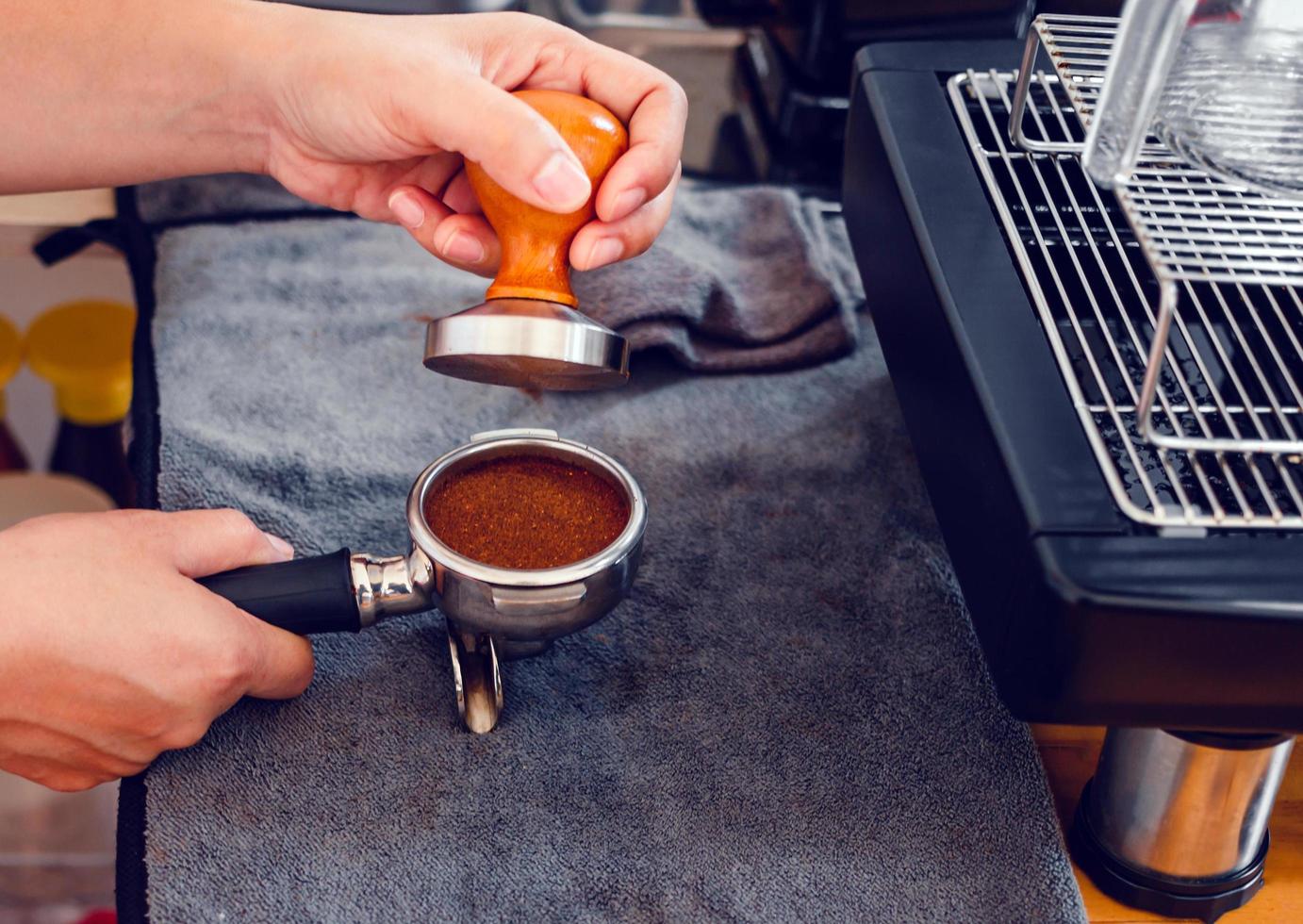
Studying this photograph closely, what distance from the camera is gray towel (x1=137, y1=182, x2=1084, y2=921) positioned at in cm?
60

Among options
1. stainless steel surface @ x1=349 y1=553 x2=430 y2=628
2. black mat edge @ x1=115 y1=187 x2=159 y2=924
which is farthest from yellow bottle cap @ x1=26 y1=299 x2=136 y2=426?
stainless steel surface @ x1=349 y1=553 x2=430 y2=628

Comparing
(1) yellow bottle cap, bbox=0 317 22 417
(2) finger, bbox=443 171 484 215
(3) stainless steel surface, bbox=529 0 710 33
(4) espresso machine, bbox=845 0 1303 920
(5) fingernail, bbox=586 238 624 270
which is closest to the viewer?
(4) espresso machine, bbox=845 0 1303 920

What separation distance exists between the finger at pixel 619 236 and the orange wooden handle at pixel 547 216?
1 cm

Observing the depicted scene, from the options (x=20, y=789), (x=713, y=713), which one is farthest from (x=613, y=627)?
(x=20, y=789)

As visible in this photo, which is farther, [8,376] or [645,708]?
[8,376]

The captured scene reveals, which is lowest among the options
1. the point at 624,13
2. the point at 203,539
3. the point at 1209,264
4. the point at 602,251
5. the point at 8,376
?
the point at 8,376

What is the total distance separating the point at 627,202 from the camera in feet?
2.25

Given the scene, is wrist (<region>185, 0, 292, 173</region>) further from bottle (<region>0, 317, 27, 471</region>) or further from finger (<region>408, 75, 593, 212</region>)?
bottle (<region>0, 317, 27, 471</region>)

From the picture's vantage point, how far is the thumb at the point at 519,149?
24.8 inches

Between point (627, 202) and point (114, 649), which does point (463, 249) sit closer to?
point (627, 202)

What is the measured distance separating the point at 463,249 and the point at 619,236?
0.13 metres

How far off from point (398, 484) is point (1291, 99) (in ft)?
1.83

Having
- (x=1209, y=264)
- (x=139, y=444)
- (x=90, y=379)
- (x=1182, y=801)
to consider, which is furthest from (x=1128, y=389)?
(x=90, y=379)

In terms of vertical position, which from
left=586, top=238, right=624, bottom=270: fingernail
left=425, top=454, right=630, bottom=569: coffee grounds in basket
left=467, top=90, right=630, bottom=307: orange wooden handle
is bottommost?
left=425, top=454, right=630, bottom=569: coffee grounds in basket
